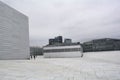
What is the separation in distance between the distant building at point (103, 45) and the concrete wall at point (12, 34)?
26474 mm

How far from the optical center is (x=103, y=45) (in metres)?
41.4

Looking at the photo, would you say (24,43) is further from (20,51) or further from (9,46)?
(9,46)

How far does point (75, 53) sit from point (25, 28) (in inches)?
649

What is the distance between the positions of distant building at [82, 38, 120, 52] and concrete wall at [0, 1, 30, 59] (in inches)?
1042

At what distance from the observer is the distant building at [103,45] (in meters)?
39.3

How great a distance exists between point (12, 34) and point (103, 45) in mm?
33912

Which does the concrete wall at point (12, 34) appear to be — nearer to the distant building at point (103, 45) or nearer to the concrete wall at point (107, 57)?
the concrete wall at point (107, 57)

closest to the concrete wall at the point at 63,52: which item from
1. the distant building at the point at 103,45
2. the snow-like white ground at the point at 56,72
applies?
the distant building at the point at 103,45

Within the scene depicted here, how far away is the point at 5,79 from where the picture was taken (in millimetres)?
5926

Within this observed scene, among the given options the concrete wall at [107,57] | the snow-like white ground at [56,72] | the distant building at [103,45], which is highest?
the distant building at [103,45]

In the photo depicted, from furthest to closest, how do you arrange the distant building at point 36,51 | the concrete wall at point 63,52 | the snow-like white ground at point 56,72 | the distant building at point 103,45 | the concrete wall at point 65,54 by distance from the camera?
the distant building at point 36,51 → the distant building at point 103,45 → the concrete wall at point 63,52 → the concrete wall at point 65,54 → the snow-like white ground at point 56,72

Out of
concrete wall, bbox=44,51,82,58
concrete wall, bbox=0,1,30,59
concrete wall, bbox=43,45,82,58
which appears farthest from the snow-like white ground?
concrete wall, bbox=43,45,82,58

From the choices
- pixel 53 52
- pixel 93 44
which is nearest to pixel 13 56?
pixel 53 52

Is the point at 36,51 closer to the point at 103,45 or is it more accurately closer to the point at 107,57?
the point at 103,45
